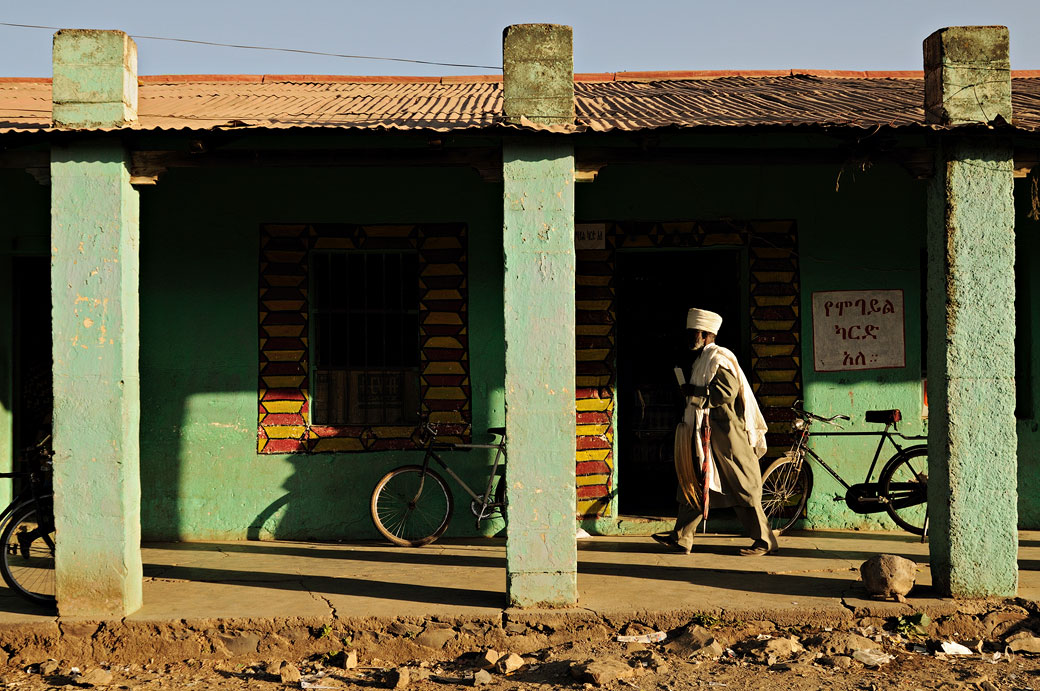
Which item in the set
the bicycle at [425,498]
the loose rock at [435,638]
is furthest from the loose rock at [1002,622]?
the bicycle at [425,498]

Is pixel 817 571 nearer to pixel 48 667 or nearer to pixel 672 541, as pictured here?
pixel 672 541

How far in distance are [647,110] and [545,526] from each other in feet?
11.2

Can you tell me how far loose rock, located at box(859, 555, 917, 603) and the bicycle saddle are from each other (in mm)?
2037

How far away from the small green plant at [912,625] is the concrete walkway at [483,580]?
56 mm

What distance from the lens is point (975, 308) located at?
5.76 m

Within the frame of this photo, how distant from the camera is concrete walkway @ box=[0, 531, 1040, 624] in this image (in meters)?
5.64

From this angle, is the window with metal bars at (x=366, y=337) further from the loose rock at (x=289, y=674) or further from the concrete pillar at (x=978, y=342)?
the concrete pillar at (x=978, y=342)

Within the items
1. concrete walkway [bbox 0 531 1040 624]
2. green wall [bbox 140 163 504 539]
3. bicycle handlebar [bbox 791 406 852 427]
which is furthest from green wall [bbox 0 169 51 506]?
bicycle handlebar [bbox 791 406 852 427]

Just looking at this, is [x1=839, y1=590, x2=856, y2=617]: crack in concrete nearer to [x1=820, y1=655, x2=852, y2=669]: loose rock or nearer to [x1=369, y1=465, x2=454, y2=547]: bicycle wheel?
[x1=820, y1=655, x2=852, y2=669]: loose rock

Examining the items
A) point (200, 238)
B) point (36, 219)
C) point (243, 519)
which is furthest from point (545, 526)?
point (36, 219)

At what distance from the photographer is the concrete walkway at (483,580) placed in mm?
5645

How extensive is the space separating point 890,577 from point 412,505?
3.64 m

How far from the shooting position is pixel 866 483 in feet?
25.9

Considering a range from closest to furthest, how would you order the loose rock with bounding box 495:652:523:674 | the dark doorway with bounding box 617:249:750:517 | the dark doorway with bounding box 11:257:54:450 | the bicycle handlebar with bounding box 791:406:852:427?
the loose rock with bounding box 495:652:523:674 < the bicycle handlebar with bounding box 791:406:852:427 < the dark doorway with bounding box 11:257:54:450 < the dark doorway with bounding box 617:249:750:517
